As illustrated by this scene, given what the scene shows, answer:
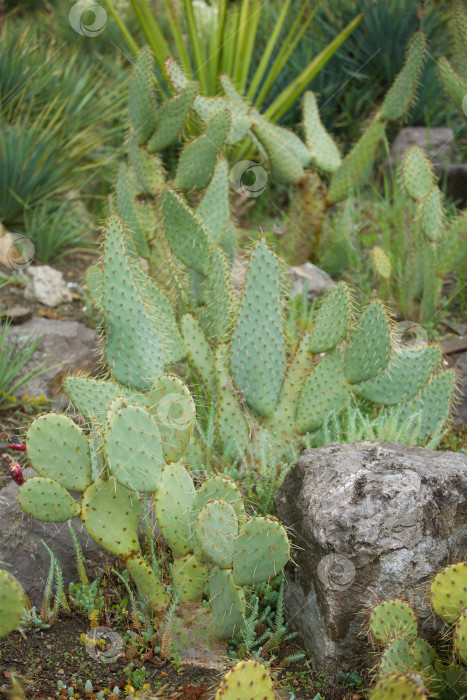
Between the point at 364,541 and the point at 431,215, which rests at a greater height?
the point at 431,215

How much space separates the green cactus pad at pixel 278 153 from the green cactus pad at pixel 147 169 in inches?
26.7

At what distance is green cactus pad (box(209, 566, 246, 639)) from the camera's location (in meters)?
1.93

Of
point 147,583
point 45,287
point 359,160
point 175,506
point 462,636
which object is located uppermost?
point 359,160

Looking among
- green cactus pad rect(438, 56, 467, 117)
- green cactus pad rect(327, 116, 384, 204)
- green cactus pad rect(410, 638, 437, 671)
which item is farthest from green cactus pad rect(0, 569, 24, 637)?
green cactus pad rect(438, 56, 467, 117)

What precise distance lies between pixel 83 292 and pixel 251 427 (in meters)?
1.63

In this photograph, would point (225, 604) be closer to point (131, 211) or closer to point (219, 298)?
point (219, 298)

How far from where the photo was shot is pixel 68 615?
217cm

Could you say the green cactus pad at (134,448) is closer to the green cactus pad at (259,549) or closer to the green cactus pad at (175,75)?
the green cactus pad at (259,549)

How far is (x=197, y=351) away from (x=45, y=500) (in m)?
1.05

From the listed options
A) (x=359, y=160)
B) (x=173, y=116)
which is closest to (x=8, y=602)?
(x=173, y=116)

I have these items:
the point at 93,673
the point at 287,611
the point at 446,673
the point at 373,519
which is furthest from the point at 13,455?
the point at 446,673

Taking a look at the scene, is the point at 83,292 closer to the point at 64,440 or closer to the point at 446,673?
the point at 64,440

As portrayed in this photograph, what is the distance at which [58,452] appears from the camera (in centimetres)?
200

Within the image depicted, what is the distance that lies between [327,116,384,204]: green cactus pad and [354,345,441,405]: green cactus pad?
5.85ft
